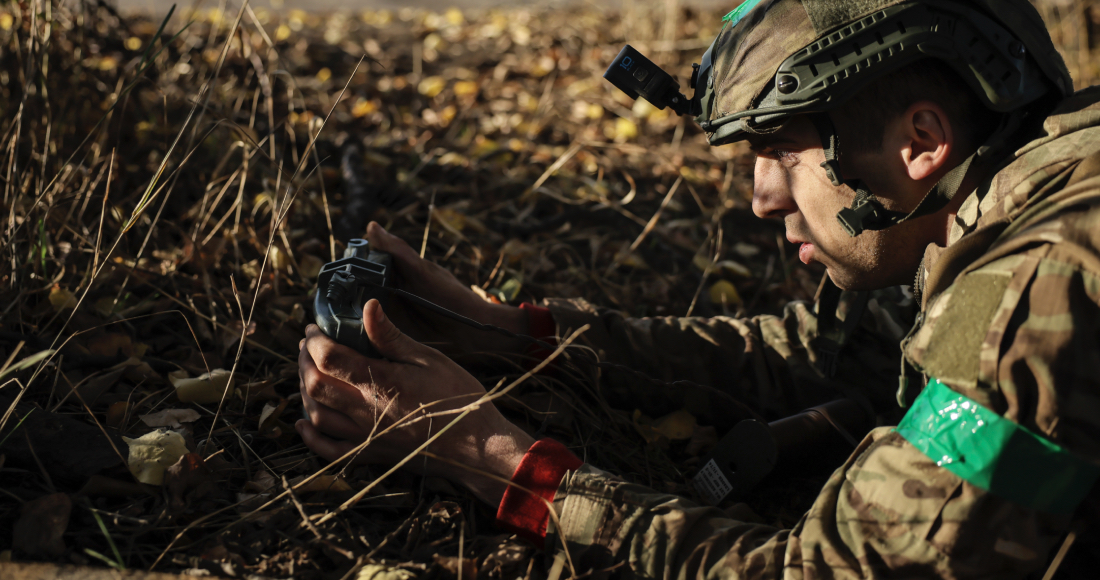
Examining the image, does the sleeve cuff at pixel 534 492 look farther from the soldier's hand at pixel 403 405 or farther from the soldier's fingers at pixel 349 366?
the soldier's fingers at pixel 349 366

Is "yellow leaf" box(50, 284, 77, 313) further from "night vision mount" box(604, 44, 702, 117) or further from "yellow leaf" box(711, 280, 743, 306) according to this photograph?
"yellow leaf" box(711, 280, 743, 306)

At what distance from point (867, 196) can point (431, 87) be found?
321 centimetres

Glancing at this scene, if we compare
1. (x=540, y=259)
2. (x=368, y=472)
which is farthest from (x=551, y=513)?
(x=540, y=259)

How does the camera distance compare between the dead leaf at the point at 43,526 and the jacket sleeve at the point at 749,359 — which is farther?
the jacket sleeve at the point at 749,359

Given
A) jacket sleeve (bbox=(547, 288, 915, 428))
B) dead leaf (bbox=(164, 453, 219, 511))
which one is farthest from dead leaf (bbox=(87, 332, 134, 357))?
jacket sleeve (bbox=(547, 288, 915, 428))

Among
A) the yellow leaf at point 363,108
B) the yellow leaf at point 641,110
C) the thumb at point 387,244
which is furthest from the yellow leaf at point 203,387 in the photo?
the yellow leaf at point 641,110

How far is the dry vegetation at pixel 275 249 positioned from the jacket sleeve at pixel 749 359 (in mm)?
103

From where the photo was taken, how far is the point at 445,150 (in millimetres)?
3506

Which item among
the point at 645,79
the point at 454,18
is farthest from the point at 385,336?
the point at 454,18

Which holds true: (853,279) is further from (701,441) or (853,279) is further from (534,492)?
(534,492)

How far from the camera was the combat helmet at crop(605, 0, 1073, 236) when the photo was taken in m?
1.31

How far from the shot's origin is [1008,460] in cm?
107

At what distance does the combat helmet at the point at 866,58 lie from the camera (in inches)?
51.4

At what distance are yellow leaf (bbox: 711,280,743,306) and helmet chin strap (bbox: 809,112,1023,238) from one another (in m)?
1.22
